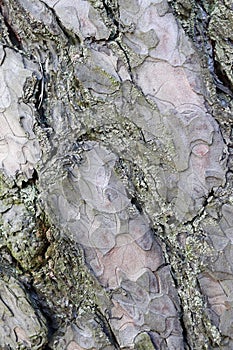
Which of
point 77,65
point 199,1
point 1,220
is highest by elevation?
point 199,1

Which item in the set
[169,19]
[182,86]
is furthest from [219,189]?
[169,19]

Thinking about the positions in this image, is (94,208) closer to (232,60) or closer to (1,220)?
(1,220)

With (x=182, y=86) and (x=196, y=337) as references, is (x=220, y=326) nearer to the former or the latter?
(x=196, y=337)

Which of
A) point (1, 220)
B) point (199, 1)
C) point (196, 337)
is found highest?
point (199, 1)

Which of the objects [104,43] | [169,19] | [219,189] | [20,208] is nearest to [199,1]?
[169,19]

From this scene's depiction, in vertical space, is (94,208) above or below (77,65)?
below

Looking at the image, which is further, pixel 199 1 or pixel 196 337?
pixel 199 1
